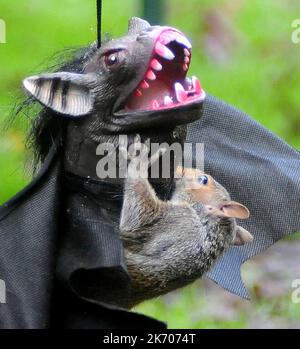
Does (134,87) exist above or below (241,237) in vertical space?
above

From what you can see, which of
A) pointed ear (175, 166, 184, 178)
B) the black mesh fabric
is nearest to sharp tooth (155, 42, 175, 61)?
pointed ear (175, 166, 184, 178)

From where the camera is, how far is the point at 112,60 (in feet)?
8.67

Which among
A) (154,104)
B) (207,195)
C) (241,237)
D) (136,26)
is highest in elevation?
(136,26)

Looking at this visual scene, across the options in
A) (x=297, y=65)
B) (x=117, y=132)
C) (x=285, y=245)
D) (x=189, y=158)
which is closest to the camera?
(x=117, y=132)

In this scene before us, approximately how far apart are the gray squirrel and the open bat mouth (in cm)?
11

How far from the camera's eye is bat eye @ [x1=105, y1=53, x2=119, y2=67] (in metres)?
2.64

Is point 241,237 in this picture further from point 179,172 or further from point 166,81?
point 166,81

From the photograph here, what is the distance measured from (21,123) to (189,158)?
39 centimetres

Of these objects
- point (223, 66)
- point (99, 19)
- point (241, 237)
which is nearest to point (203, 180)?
point (241, 237)

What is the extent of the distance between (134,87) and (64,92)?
0.48 feet

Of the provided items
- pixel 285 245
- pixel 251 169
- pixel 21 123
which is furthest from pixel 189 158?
pixel 285 245

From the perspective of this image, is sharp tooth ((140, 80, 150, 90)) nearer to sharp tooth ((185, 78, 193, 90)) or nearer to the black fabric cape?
sharp tooth ((185, 78, 193, 90))

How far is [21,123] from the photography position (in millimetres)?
2918
